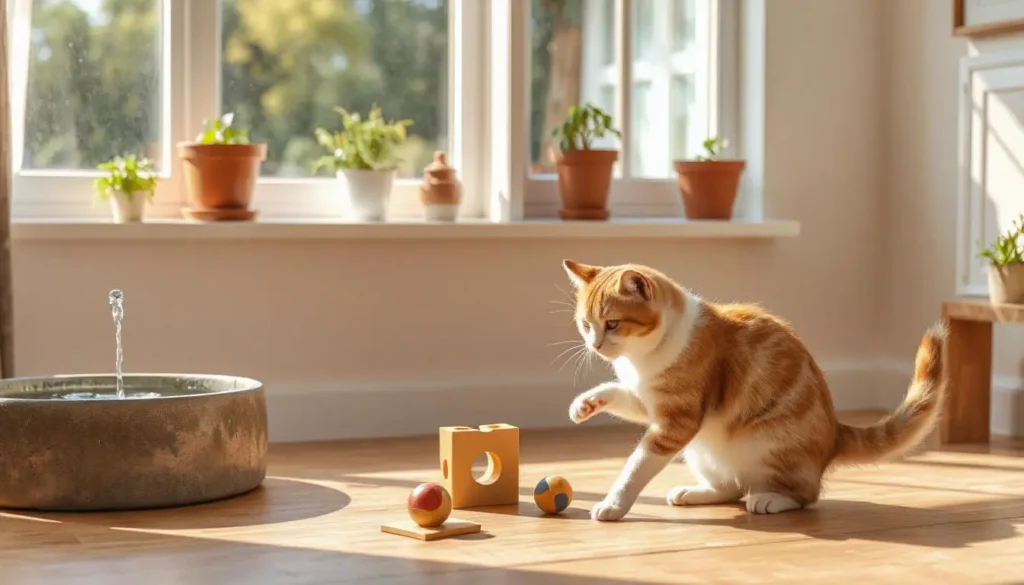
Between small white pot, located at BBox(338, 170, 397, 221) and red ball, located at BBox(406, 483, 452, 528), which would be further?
small white pot, located at BBox(338, 170, 397, 221)

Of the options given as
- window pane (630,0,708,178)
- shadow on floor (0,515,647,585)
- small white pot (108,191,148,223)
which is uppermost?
window pane (630,0,708,178)

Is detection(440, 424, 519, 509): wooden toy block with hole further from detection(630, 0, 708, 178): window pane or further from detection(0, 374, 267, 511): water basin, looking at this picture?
detection(630, 0, 708, 178): window pane

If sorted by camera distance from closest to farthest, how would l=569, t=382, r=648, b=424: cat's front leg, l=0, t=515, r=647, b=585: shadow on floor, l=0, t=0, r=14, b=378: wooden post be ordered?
l=0, t=515, r=647, b=585: shadow on floor
l=569, t=382, r=648, b=424: cat's front leg
l=0, t=0, r=14, b=378: wooden post

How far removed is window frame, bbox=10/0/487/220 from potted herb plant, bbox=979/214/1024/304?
1534 millimetres

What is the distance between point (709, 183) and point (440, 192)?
2.81ft

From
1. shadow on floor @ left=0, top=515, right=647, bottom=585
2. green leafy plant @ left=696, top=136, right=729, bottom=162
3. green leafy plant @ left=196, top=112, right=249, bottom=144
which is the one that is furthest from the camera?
green leafy plant @ left=696, top=136, right=729, bottom=162

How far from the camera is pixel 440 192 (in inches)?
161

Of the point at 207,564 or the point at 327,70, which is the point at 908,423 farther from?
the point at 327,70

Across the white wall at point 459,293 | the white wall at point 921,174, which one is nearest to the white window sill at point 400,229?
the white wall at point 459,293

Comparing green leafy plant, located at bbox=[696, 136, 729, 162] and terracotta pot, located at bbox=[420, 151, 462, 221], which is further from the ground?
green leafy plant, located at bbox=[696, 136, 729, 162]

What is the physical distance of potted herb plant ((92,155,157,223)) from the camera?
3.77 meters

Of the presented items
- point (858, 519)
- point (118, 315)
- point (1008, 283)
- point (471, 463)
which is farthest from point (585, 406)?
point (1008, 283)

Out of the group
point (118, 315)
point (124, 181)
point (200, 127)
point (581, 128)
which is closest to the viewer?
point (118, 315)

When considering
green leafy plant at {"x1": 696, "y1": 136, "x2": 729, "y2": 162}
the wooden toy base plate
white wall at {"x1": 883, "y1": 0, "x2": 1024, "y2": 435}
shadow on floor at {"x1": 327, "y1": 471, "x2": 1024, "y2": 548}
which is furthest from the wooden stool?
the wooden toy base plate
